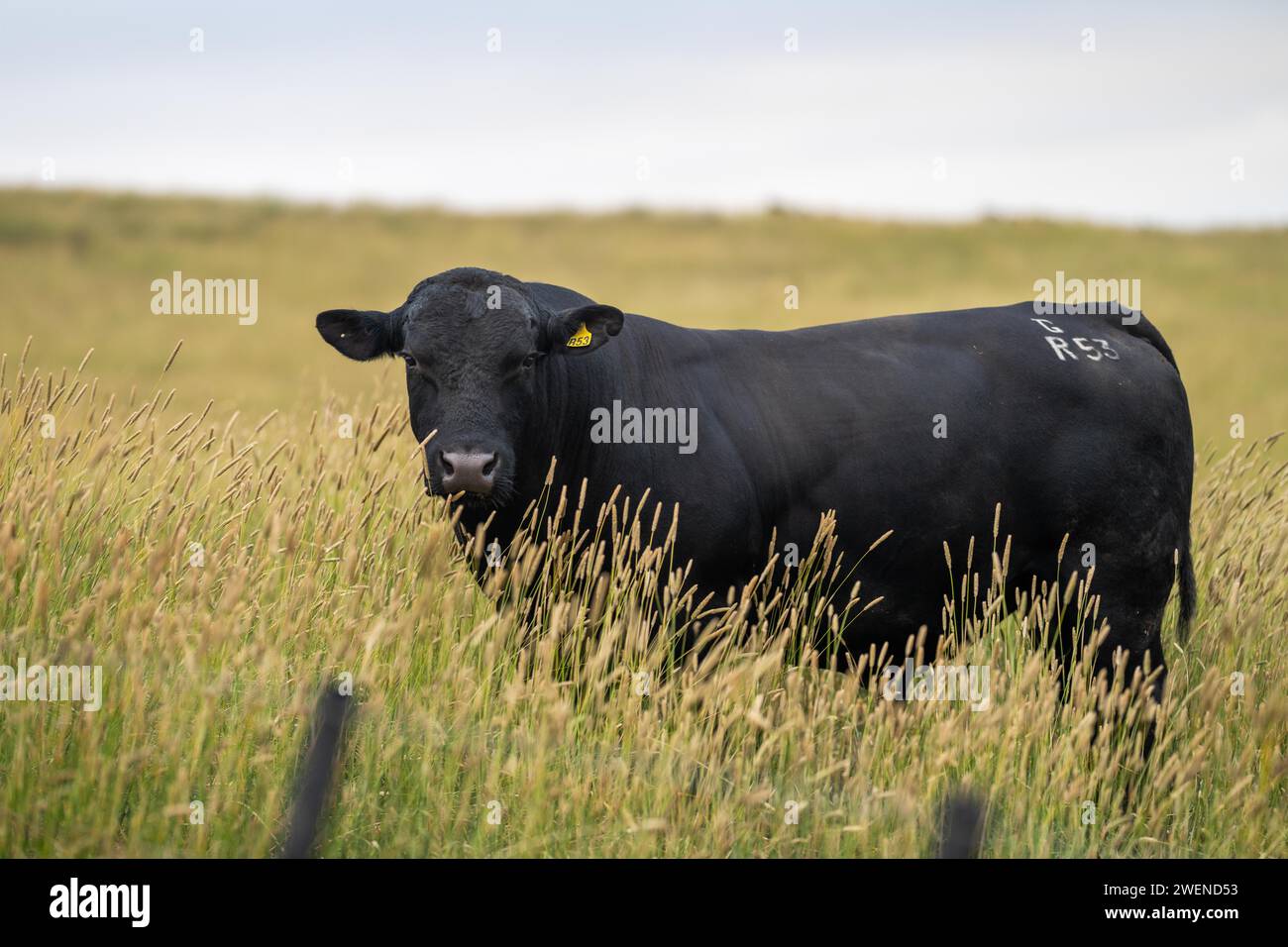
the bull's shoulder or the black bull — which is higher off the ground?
the bull's shoulder

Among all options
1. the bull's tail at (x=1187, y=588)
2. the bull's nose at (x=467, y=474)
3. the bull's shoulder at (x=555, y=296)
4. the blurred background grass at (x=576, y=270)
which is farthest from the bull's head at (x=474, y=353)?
the blurred background grass at (x=576, y=270)

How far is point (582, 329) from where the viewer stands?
5.86 metres

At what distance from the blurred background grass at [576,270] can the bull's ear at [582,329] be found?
18823mm

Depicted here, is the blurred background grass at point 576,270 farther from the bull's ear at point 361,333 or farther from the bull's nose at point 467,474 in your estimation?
the bull's nose at point 467,474

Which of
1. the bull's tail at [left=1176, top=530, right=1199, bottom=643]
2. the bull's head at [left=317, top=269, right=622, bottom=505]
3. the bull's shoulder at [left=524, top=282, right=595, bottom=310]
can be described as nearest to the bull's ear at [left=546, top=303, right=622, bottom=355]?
the bull's head at [left=317, top=269, right=622, bottom=505]

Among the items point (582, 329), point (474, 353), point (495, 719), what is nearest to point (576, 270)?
point (582, 329)

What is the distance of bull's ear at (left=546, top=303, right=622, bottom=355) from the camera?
5781mm

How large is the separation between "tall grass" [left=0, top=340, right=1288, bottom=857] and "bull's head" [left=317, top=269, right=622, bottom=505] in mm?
327

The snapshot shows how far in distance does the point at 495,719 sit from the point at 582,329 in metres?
2.08

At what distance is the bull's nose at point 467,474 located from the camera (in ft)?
16.8

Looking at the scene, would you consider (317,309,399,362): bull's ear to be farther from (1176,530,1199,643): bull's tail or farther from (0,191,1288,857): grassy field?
(1176,530,1199,643): bull's tail

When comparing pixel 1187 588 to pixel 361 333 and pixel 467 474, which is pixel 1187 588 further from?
pixel 361 333
